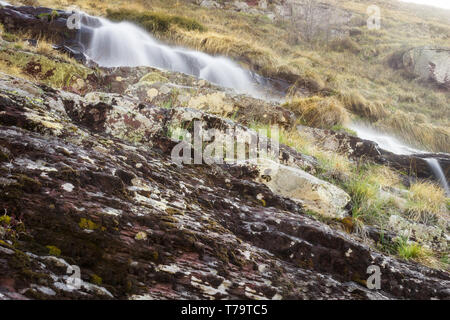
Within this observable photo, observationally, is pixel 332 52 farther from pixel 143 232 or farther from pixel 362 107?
pixel 143 232

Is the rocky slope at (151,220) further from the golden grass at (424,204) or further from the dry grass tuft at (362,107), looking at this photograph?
the dry grass tuft at (362,107)

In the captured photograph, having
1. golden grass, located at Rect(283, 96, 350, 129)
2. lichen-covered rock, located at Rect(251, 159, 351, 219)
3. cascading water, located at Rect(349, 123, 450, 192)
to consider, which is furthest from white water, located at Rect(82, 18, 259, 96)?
lichen-covered rock, located at Rect(251, 159, 351, 219)

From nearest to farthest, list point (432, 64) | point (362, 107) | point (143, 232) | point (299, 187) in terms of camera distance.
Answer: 1. point (143, 232)
2. point (299, 187)
3. point (362, 107)
4. point (432, 64)

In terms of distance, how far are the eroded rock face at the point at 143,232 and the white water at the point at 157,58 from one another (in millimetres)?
8819

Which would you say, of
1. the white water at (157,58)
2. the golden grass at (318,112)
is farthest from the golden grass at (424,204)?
the white water at (157,58)

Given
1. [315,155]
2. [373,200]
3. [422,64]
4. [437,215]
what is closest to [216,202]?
Answer: [373,200]

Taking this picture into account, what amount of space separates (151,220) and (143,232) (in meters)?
0.11

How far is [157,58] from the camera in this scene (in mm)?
11562

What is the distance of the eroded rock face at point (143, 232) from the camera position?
3.76 feet

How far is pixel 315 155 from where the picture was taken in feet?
15.5

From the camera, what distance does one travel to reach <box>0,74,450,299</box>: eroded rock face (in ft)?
3.76

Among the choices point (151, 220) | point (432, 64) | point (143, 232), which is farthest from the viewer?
point (432, 64)

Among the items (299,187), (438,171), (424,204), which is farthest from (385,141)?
(299,187)
